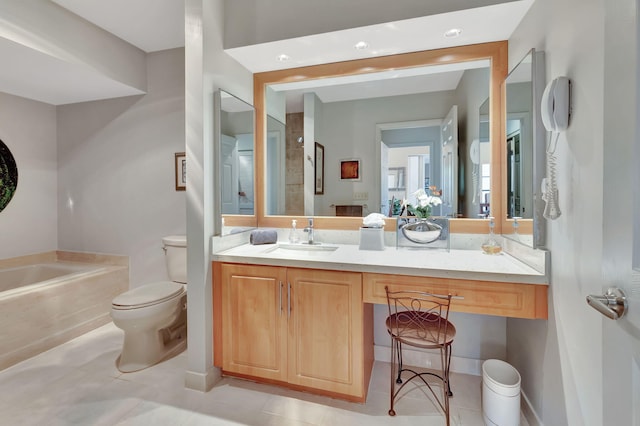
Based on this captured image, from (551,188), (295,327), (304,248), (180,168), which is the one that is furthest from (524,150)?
(180,168)

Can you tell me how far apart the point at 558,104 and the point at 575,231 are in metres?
0.50

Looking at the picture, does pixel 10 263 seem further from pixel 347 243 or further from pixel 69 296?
pixel 347 243

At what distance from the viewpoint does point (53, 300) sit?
2414mm

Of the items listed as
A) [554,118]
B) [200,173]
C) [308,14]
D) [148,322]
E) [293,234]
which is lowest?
[148,322]

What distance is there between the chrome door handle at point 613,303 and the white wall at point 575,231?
44cm

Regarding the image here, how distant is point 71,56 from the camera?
2244 millimetres

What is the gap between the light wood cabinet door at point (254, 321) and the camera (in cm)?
181

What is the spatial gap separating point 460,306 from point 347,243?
0.94 metres

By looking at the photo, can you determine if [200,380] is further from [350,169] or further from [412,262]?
[350,169]

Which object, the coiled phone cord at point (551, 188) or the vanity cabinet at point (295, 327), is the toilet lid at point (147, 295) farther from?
the coiled phone cord at point (551, 188)

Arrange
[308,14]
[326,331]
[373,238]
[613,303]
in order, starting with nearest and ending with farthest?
[613,303]
[326,331]
[308,14]
[373,238]

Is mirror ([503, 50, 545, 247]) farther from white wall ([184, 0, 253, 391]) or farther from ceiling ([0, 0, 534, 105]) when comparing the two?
white wall ([184, 0, 253, 391])

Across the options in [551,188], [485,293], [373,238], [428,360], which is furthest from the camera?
[428,360]

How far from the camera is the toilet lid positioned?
6.71 feet
